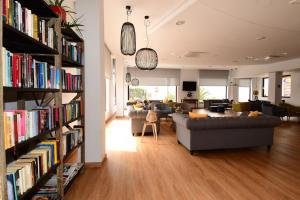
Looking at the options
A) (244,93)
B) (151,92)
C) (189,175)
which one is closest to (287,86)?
(244,93)

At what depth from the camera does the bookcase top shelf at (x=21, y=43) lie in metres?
1.42

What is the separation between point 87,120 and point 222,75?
491 inches

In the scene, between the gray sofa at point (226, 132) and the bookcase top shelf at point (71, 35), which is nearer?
the bookcase top shelf at point (71, 35)

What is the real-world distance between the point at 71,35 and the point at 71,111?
1.13 metres

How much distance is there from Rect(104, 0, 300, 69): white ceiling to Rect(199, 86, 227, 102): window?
7.51 m

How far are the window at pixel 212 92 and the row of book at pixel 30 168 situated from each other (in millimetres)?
12721

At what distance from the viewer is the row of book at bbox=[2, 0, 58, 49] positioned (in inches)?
52.7

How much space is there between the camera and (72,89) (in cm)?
279

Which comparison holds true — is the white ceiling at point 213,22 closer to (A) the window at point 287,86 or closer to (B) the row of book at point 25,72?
(B) the row of book at point 25,72

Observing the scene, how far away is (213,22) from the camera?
413cm

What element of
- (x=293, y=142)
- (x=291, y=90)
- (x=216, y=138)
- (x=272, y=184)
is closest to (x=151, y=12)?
(x=216, y=138)

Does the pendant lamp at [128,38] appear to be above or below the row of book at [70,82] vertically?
above

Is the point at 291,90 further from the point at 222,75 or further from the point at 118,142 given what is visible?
Result: the point at 118,142

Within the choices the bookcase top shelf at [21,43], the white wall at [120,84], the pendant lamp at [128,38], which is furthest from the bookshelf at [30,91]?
the white wall at [120,84]
